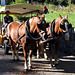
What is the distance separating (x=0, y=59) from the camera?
8539 mm

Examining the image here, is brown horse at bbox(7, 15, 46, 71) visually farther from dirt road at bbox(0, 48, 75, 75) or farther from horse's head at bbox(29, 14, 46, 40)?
dirt road at bbox(0, 48, 75, 75)

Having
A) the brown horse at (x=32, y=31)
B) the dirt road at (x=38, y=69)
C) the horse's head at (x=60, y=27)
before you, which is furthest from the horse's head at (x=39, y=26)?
the dirt road at (x=38, y=69)

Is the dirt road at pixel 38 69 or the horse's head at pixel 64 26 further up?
the horse's head at pixel 64 26

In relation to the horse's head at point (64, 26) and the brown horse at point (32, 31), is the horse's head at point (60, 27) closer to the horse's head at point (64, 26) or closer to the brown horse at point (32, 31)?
the horse's head at point (64, 26)

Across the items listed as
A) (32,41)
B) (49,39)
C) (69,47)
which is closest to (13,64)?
(32,41)

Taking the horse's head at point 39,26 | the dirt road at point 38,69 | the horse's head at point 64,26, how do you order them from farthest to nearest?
the dirt road at point 38,69, the horse's head at point 64,26, the horse's head at point 39,26

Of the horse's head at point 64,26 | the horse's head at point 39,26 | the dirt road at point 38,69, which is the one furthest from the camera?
the dirt road at point 38,69

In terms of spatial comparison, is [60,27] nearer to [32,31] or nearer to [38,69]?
[32,31]

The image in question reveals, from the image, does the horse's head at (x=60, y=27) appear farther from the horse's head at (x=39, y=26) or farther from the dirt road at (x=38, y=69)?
the dirt road at (x=38, y=69)

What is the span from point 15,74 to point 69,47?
16.2 ft

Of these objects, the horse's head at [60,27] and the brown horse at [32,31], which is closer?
the brown horse at [32,31]

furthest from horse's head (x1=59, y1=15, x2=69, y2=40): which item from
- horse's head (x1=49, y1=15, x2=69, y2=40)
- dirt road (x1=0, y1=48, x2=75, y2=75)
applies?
dirt road (x1=0, y1=48, x2=75, y2=75)

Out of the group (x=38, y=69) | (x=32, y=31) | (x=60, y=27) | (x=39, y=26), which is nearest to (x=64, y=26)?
(x=60, y=27)

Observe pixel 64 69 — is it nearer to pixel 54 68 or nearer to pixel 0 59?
pixel 54 68
